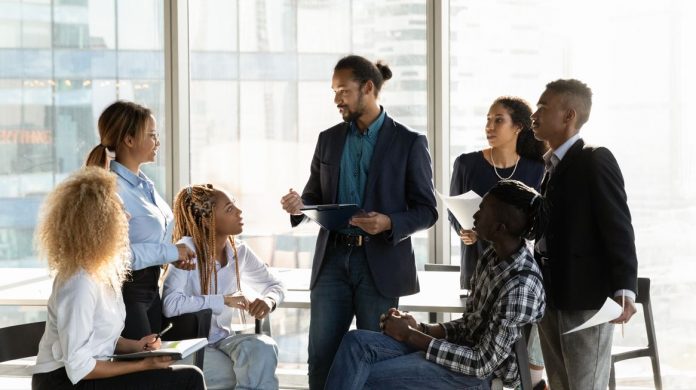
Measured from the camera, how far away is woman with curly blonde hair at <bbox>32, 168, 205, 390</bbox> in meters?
2.50

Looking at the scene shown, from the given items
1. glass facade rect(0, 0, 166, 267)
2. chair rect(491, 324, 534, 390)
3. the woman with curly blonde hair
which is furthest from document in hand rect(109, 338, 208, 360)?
glass facade rect(0, 0, 166, 267)

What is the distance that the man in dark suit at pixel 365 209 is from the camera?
3277mm

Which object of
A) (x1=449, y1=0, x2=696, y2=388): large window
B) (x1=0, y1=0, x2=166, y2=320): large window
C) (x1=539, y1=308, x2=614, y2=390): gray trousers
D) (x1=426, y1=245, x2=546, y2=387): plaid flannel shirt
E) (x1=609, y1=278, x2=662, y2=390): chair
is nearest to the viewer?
(x1=426, y1=245, x2=546, y2=387): plaid flannel shirt

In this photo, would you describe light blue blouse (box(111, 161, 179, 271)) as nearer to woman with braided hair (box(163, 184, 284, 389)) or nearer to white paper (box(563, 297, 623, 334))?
woman with braided hair (box(163, 184, 284, 389))

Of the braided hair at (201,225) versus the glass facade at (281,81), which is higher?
the glass facade at (281,81)

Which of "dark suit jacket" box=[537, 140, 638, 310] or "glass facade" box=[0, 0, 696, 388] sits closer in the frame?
"dark suit jacket" box=[537, 140, 638, 310]

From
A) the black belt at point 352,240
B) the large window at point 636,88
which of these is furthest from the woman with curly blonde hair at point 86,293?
the large window at point 636,88

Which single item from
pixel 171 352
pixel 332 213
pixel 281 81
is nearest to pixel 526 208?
pixel 332 213

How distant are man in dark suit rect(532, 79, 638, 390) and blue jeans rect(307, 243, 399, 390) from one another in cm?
70

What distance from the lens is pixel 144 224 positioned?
10.3ft

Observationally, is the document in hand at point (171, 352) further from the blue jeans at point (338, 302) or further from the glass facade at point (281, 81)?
the glass facade at point (281, 81)

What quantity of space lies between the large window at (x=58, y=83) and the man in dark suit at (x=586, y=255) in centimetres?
315

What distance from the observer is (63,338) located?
2486 millimetres

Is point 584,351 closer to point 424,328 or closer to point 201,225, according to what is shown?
point 424,328
